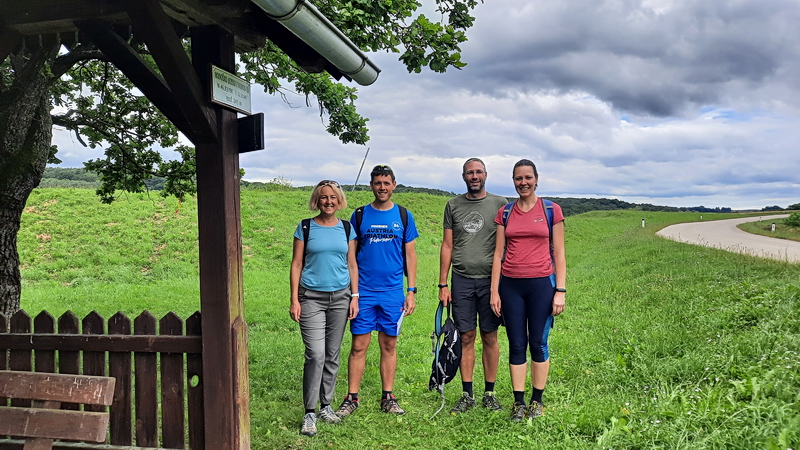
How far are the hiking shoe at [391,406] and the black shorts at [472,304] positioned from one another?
96 cm

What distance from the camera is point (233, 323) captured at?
11.6 ft

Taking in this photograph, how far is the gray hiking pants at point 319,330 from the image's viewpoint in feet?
13.9

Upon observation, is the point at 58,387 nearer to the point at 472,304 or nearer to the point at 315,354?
the point at 315,354

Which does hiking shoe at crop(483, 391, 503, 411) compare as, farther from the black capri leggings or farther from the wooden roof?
the wooden roof

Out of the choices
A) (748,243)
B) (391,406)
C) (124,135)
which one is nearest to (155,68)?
(124,135)

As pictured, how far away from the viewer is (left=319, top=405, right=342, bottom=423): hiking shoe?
445cm

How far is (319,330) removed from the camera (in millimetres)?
4270

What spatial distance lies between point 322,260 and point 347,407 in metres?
1.45

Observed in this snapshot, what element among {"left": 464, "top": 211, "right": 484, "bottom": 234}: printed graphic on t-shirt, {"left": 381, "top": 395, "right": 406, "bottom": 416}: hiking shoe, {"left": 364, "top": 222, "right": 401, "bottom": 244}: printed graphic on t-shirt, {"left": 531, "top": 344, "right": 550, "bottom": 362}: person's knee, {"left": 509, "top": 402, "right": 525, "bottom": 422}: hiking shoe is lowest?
{"left": 381, "top": 395, "right": 406, "bottom": 416}: hiking shoe

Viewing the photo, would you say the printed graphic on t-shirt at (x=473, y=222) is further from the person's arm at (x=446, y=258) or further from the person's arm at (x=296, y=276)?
the person's arm at (x=296, y=276)

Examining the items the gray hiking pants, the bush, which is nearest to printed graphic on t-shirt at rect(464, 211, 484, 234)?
the gray hiking pants

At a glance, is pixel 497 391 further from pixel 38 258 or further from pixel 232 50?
pixel 38 258

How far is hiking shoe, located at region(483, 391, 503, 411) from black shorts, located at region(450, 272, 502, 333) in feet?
2.09

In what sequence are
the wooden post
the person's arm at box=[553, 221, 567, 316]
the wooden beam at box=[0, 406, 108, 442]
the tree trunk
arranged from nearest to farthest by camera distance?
the wooden beam at box=[0, 406, 108, 442] < the wooden post < the person's arm at box=[553, 221, 567, 316] < the tree trunk
